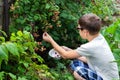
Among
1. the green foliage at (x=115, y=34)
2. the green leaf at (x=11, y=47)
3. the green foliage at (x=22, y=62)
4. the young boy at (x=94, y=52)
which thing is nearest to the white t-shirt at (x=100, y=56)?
the young boy at (x=94, y=52)

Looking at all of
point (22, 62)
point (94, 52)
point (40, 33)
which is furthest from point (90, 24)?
point (40, 33)

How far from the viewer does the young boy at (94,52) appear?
4.35 meters

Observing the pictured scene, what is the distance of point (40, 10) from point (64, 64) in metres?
0.94

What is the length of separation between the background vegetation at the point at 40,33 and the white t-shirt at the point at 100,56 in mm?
189

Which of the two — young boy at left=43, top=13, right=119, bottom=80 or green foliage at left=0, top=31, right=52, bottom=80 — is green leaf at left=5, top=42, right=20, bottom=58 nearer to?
green foliage at left=0, top=31, right=52, bottom=80

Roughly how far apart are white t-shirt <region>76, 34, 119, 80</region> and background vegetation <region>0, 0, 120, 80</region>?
0.62ft

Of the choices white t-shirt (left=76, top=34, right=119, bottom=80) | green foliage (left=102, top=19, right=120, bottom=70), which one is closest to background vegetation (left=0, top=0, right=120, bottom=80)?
green foliage (left=102, top=19, right=120, bottom=70)

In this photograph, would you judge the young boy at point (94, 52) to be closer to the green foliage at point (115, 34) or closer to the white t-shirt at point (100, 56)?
the white t-shirt at point (100, 56)

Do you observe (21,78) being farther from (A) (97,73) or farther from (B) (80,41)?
(B) (80,41)

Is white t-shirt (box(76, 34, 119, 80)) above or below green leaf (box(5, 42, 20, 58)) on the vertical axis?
below

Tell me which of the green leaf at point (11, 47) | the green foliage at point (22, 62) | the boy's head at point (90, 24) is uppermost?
the boy's head at point (90, 24)

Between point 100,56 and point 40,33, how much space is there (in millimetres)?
1521

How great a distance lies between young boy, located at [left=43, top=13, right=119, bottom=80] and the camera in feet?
14.3

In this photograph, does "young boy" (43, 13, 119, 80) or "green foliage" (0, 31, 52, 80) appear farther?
"young boy" (43, 13, 119, 80)
